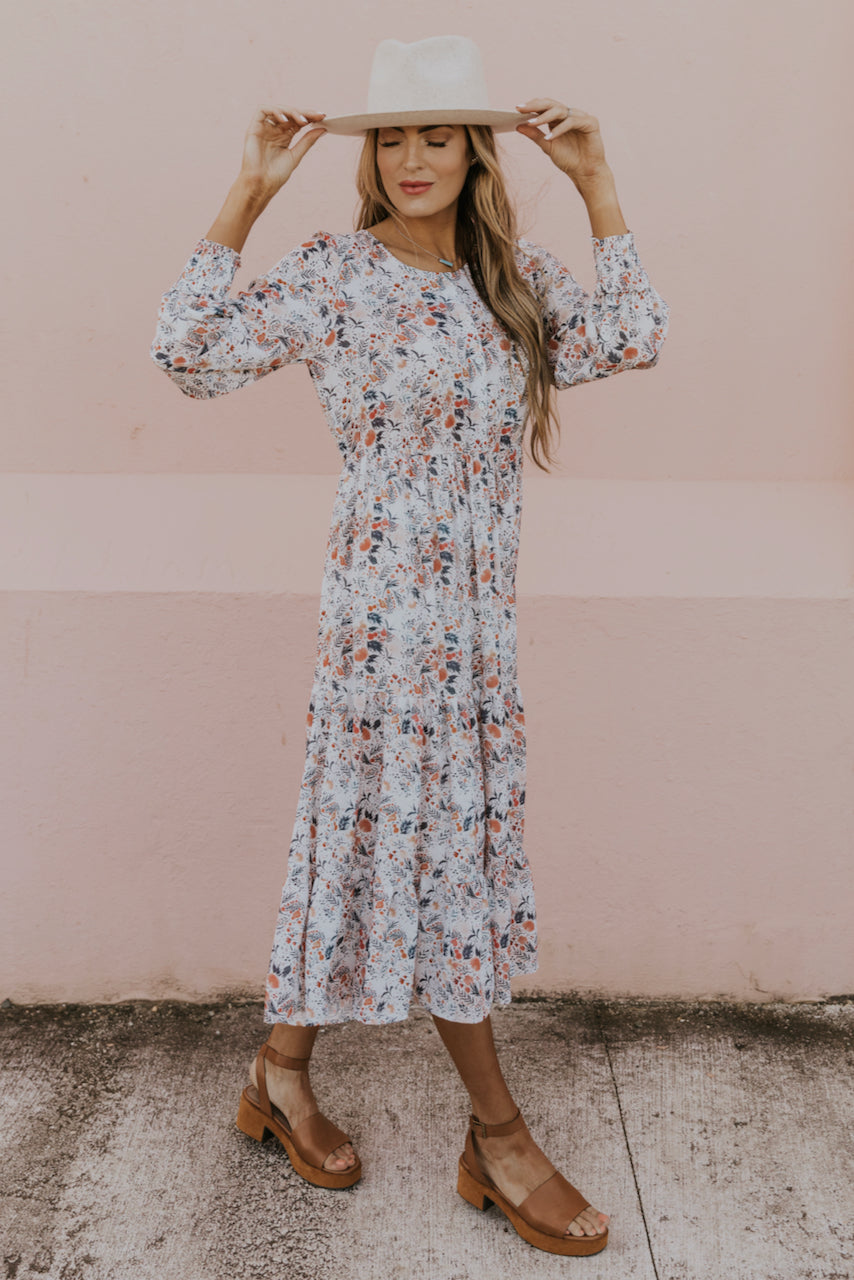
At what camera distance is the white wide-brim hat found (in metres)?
2.08

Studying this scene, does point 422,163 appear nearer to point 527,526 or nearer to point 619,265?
point 619,265

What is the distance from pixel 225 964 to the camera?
3182mm

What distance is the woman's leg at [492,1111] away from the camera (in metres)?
2.33

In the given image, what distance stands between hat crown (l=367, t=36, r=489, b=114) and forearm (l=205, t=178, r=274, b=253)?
10.5 inches

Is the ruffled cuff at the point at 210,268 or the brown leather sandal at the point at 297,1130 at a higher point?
the ruffled cuff at the point at 210,268

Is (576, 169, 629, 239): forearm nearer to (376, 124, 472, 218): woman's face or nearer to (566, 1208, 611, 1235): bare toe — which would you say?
(376, 124, 472, 218): woman's face

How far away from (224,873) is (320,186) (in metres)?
1.78

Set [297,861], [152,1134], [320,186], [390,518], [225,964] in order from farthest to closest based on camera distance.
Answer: [225,964]
[320,186]
[152,1134]
[297,861]
[390,518]

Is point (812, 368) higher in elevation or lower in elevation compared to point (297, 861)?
higher

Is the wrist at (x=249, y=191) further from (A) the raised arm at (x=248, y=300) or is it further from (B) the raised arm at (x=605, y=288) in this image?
(B) the raised arm at (x=605, y=288)

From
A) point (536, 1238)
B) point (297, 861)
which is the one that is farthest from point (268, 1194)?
point (297, 861)

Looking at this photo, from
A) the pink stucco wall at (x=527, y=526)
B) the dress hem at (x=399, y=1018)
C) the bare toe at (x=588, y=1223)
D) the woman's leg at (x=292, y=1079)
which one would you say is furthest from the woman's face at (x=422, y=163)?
the bare toe at (x=588, y=1223)

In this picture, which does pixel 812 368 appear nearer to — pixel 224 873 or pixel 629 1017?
pixel 629 1017

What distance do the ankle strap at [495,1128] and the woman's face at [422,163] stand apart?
5.77 feet
